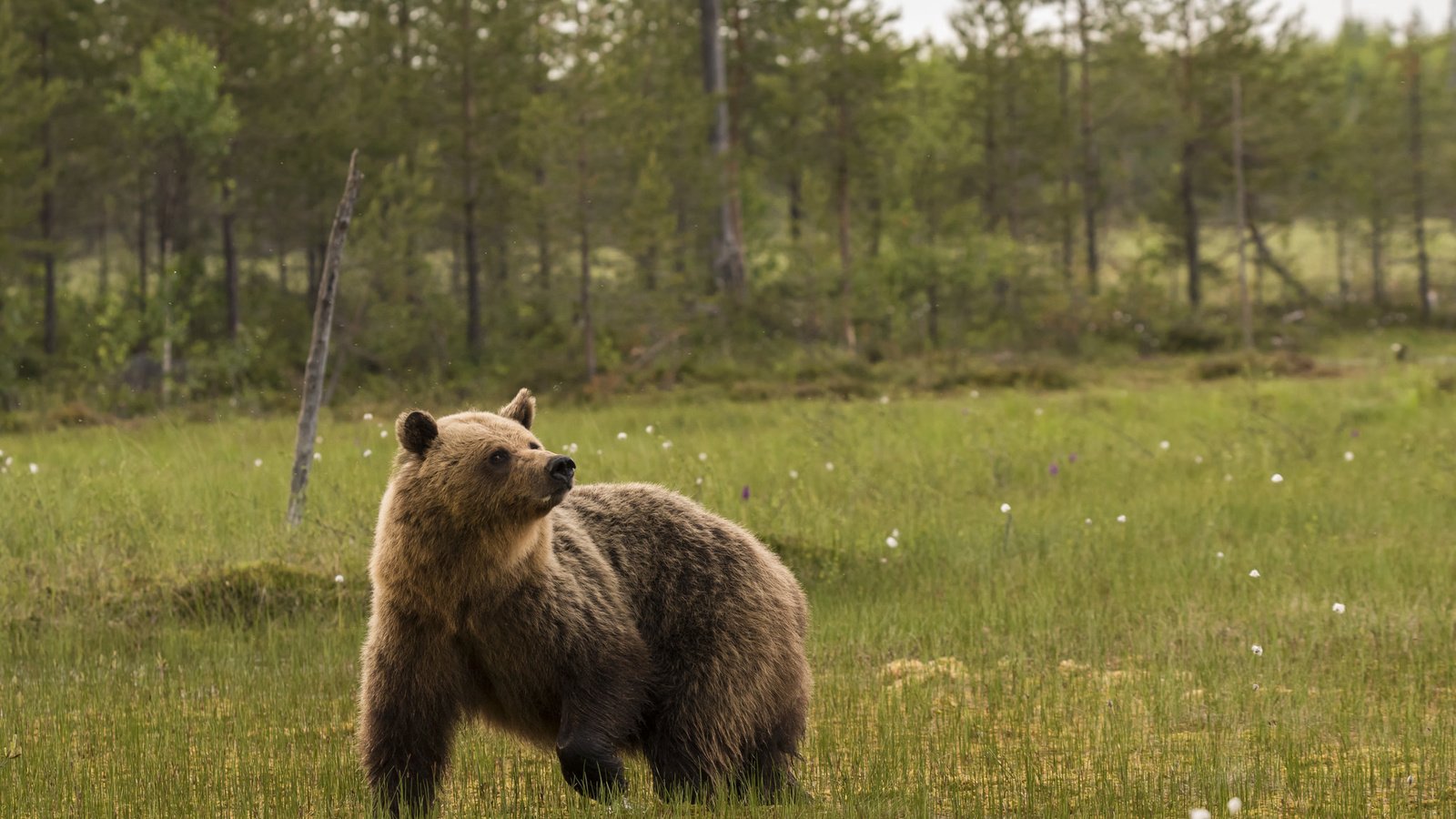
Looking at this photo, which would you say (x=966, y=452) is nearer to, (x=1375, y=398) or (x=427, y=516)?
(x=1375, y=398)

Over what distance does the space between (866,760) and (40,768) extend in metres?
3.68

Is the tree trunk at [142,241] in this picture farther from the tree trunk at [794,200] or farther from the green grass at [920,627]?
the tree trunk at [794,200]

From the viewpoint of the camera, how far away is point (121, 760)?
20.7ft

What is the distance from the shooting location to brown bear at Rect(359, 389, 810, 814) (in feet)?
16.0

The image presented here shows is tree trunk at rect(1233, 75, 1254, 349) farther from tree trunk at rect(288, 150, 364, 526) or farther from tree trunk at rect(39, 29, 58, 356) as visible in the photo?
tree trunk at rect(288, 150, 364, 526)

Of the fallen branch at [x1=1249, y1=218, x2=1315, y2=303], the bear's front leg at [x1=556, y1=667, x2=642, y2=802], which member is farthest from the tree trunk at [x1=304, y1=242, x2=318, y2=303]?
the bear's front leg at [x1=556, y1=667, x2=642, y2=802]

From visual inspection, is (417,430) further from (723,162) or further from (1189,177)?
(1189,177)

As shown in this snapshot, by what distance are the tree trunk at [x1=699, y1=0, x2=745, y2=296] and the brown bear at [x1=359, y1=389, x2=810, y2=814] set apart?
90.1 feet

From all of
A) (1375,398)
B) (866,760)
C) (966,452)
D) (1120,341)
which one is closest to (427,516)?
(866,760)

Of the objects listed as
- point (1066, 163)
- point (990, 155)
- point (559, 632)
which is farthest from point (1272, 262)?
point (559, 632)

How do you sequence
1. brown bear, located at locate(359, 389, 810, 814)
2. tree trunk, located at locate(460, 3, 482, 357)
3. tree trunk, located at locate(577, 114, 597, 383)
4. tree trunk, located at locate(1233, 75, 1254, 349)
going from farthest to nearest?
1. tree trunk, located at locate(1233, 75, 1254, 349)
2. tree trunk, located at locate(460, 3, 482, 357)
3. tree trunk, located at locate(577, 114, 597, 383)
4. brown bear, located at locate(359, 389, 810, 814)

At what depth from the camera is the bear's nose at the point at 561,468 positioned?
4.53 metres

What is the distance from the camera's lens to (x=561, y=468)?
4559 mm

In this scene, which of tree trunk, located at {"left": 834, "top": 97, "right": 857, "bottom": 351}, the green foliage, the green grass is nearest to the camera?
the green grass
